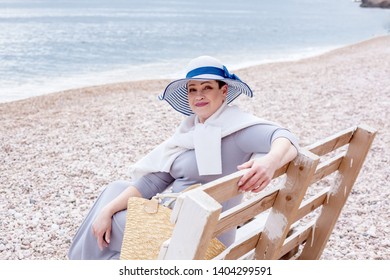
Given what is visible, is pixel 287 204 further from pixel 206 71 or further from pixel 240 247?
pixel 206 71

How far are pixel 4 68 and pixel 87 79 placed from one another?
3.29 metres

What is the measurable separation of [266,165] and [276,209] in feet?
0.91

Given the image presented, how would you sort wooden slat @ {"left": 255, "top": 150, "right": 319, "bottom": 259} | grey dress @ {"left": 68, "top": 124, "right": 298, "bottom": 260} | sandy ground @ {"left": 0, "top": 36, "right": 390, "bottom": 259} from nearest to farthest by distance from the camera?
1. wooden slat @ {"left": 255, "top": 150, "right": 319, "bottom": 259}
2. grey dress @ {"left": 68, "top": 124, "right": 298, "bottom": 260}
3. sandy ground @ {"left": 0, "top": 36, "right": 390, "bottom": 259}

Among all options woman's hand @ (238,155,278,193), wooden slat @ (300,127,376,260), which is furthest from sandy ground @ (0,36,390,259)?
woman's hand @ (238,155,278,193)

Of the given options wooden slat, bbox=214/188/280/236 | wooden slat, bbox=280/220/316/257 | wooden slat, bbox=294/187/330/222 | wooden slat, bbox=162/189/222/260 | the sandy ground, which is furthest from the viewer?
the sandy ground

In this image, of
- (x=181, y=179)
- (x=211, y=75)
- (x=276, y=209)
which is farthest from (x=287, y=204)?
(x=211, y=75)

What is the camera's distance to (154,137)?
711 centimetres

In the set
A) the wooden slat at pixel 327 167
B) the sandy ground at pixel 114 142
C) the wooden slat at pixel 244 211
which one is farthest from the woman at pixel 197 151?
the sandy ground at pixel 114 142

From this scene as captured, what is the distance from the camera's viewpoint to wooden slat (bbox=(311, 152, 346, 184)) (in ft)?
7.39

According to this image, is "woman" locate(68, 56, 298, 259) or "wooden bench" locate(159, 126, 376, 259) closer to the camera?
"wooden bench" locate(159, 126, 376, 259)

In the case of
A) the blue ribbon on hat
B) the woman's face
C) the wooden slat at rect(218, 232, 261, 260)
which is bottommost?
the wooden slat at rect(218, 232, 261, 260)

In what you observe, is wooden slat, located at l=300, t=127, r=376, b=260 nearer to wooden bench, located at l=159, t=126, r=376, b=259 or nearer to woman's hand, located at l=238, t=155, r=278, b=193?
wooden bench, located at l=159, t=126, r=376, b=259

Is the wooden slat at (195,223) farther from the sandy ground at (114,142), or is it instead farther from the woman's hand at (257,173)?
the sandy ground at (114,142)
